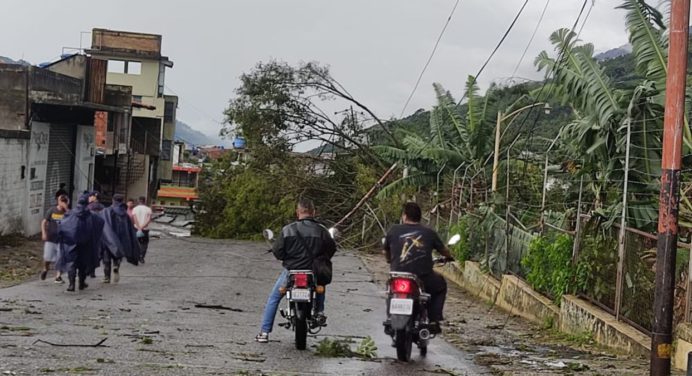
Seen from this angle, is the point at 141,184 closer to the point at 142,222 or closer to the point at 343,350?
the point at 142,222

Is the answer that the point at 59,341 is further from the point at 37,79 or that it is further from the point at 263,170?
the point at 263,170

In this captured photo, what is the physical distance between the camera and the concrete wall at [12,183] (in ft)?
85.5

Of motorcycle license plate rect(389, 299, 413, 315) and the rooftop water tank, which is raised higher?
the rooftop water tank

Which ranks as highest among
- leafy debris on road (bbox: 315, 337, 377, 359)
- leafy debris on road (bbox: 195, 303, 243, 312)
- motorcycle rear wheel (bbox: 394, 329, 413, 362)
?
motorcycle rear wheel (bbox: 394, 329, 413, 362)

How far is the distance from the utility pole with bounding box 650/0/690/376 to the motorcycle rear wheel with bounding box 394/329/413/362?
2.38 metres

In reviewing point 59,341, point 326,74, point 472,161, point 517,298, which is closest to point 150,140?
point 326,74

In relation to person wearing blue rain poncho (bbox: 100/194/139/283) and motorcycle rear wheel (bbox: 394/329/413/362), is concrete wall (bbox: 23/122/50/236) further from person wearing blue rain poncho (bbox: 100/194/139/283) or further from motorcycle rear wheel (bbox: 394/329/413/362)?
motorcycle rear wheel (bbox: 394/329/413/362)

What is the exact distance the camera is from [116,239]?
58.6ft

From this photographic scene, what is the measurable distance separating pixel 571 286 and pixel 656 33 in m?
3.92

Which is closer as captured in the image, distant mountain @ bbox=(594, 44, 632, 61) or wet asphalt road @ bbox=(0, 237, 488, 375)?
wet asphalt road @ bbox=(0, 237, 488, 375)

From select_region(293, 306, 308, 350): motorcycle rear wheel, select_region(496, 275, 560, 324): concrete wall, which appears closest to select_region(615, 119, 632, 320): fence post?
→ select_region(496, 275, 560, 324): concrete wall

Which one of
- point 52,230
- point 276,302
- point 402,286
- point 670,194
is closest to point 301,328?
point 276,302

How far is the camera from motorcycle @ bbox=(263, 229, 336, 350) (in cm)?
973

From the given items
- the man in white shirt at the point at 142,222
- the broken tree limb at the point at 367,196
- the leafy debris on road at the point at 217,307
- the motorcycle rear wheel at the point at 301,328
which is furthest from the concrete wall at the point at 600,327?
the broken tree limb at the point at 367,196
